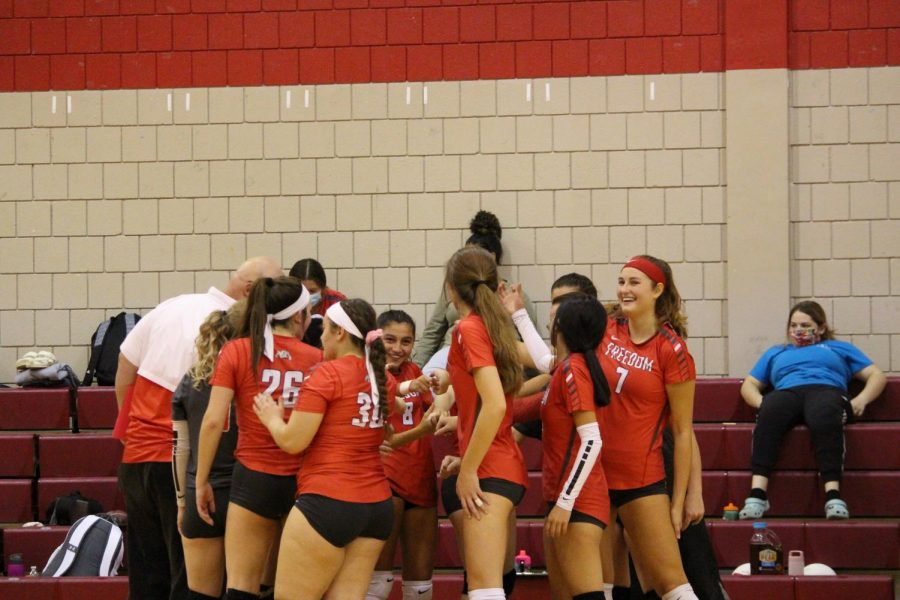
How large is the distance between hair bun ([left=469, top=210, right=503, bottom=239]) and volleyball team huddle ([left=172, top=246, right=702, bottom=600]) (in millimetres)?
3963

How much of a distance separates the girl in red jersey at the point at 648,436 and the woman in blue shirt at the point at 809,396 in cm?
248

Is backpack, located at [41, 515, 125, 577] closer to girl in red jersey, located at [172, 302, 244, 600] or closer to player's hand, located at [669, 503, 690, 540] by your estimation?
girl in red jersey, located at [172, 302, 244, 600]

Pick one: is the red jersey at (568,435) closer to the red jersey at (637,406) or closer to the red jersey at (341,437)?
the red jersey at (637,406)

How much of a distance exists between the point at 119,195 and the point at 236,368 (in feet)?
17.3

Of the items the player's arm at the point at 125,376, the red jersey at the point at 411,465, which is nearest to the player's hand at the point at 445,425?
the red jersey at the point at 411,465

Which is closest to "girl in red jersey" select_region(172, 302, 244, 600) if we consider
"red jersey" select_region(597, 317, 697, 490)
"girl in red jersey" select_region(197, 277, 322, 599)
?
"girl in red jersey" select_region(197, 277, 322, 599)

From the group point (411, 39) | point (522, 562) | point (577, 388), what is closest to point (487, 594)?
point (577, 388)

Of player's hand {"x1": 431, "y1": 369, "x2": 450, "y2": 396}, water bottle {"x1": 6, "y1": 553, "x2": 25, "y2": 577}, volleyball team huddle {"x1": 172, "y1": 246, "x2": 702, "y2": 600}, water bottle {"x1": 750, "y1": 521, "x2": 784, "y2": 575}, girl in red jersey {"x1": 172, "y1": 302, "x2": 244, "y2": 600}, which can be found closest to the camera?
volleyball team huddle {"x1": 172, "y1": 246, "x2": 702, "y2": 600}

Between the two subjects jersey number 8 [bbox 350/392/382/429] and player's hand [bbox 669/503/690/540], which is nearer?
jersey number 8 [bbox 350/392/382/429]

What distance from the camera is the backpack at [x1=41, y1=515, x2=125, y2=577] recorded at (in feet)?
21.6

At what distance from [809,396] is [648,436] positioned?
118 inches

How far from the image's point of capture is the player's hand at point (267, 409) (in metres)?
4.23

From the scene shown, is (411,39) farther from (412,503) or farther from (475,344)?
(475,344)

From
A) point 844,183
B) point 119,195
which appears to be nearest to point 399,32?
point 119,195
